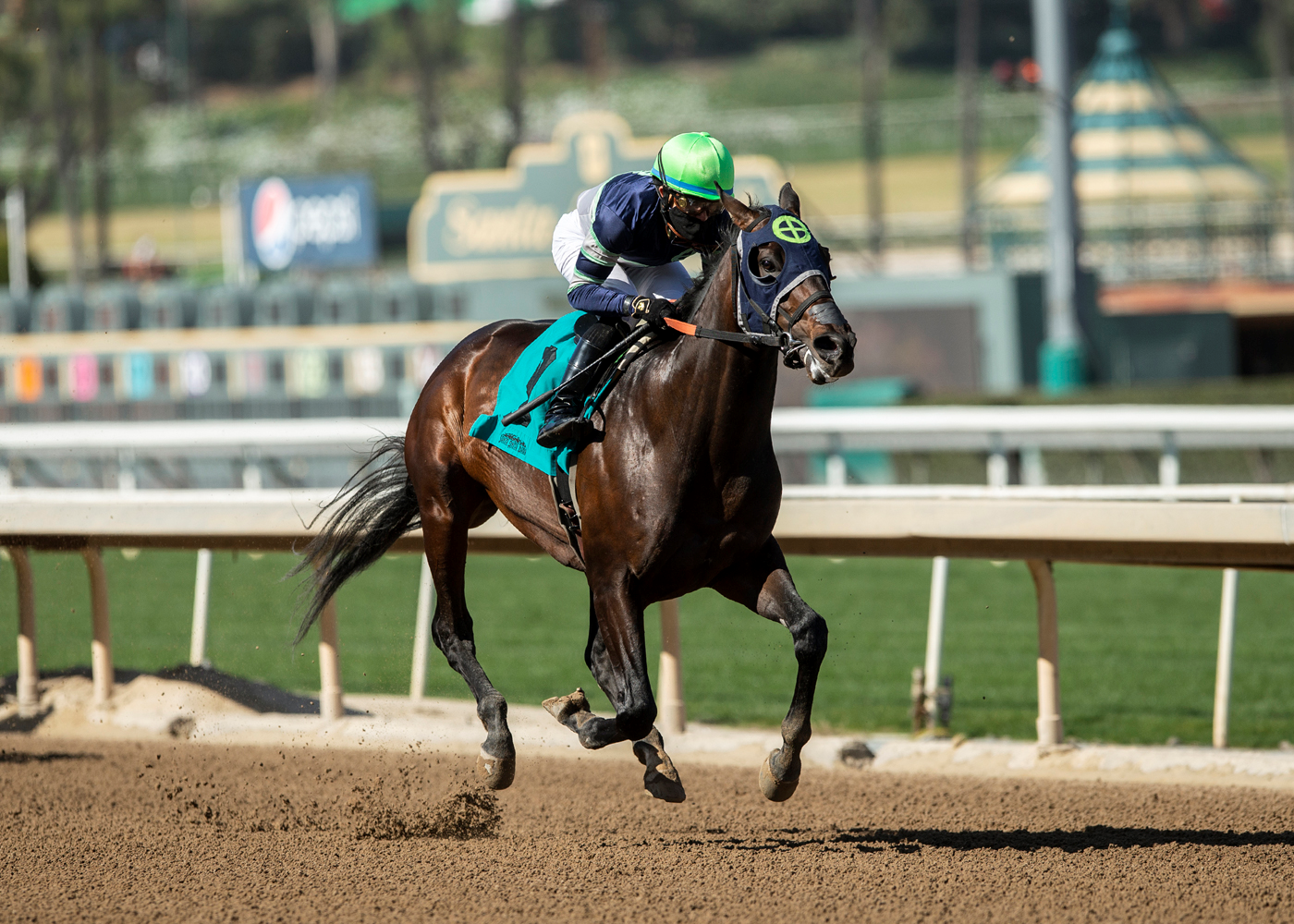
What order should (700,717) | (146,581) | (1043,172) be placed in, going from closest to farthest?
(700,717)
(146,581)
(1043,172)

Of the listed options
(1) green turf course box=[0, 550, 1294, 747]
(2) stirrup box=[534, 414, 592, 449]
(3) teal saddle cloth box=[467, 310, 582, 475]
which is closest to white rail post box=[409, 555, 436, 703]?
(1) green turf course box=[0, 550, 1294, 747]

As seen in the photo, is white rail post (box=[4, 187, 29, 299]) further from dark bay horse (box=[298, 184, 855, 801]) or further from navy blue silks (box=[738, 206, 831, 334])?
navy blue silks (box=[738, 206, 831, 334])

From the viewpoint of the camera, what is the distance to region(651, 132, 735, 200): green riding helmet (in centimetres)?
411

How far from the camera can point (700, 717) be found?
6492 mm

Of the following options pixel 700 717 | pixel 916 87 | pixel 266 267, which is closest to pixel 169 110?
pixel 916 87

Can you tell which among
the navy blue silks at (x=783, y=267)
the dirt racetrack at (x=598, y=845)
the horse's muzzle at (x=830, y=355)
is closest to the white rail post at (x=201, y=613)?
the dirt racetrack at (x=598, y=845)

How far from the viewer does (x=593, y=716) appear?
14.2 feet

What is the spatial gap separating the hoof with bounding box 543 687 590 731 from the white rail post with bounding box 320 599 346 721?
1.71m

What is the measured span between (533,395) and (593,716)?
96 cm

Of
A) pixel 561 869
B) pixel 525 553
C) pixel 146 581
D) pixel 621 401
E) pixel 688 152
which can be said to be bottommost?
pixel 146 581

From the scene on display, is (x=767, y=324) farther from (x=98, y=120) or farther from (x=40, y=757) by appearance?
(x=98, y=120)

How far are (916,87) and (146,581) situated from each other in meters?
53.8

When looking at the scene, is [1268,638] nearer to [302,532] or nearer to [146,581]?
[302,532]

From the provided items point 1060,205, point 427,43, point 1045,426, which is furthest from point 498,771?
point 427,43
